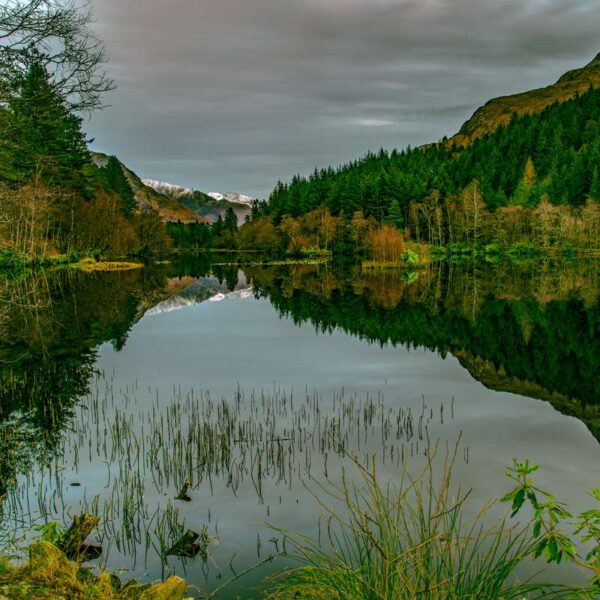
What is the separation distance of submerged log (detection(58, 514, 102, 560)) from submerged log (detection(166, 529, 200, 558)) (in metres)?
1.00

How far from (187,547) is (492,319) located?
939 inches

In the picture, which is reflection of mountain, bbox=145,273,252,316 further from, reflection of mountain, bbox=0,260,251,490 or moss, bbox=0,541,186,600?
moss, bbox=0,541,186,600

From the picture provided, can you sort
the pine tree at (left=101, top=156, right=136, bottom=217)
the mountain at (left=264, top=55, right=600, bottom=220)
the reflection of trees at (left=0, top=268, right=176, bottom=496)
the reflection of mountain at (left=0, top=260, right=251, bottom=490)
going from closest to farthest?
the reflection of trees at (left=0, top=268, right=176, bottom=496), the reflection of mountain at (left=0, top=260, right=251, bottom=490), the mountain at (left=264, top=55, right=600, bottom=220), the pine tree at (left=101, top=156, right=136, bottom=217)

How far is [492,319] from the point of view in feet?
92.1

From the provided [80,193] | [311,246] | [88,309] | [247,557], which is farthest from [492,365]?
[311,246]

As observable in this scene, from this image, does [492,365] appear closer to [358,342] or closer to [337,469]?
[358,342]

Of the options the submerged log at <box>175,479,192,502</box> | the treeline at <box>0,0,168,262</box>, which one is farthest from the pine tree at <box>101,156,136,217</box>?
the submerged log at <box>175,479,192,502</box>

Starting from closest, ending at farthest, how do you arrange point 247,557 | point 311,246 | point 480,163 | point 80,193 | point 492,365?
point 247,557
point 492,365
point 80,193
point 311,246
point 480,163

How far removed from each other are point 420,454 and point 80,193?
2821 inches

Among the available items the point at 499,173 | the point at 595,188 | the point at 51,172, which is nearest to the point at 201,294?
the point at 51,172

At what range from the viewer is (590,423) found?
12.9 m

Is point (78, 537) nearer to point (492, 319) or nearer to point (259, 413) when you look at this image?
point (259, 413)

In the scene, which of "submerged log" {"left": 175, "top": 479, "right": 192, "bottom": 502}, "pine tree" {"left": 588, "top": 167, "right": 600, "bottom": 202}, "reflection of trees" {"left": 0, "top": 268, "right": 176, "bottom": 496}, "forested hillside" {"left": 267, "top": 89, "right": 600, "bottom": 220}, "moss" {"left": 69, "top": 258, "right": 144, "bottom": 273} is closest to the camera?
"submerged log" {"left": 175, "top": 479, "right": 192, "bottom": 502}

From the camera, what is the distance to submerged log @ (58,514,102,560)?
21.6 feet
